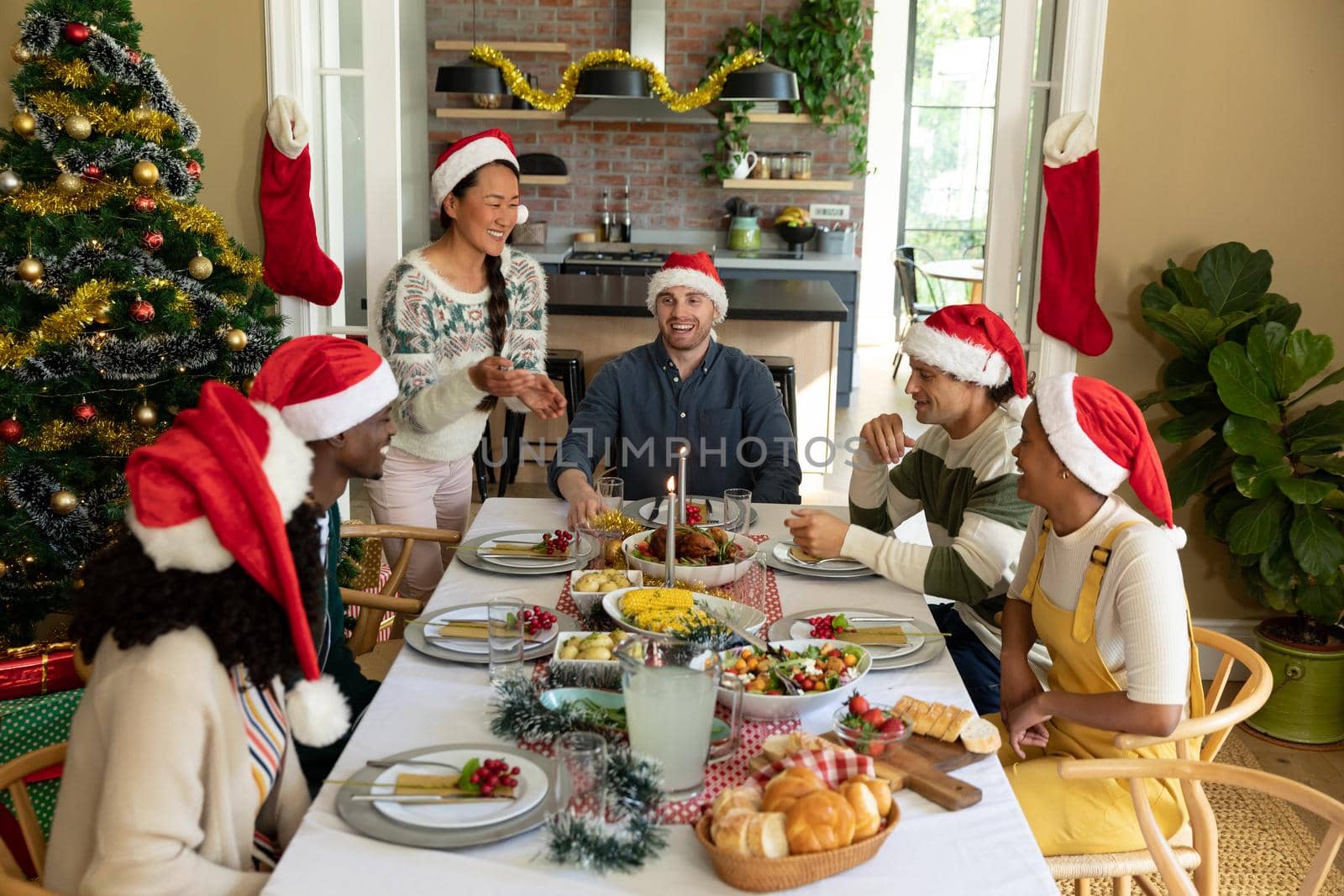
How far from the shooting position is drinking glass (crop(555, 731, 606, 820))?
50.4 inches

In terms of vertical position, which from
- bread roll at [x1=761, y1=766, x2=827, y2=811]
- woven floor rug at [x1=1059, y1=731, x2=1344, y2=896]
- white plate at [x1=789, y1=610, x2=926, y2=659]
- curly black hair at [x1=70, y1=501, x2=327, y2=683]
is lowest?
woven floor rug at [x1=1059, y1=731, x2=1344, y2=896]

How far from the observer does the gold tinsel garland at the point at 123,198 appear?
2.87 m

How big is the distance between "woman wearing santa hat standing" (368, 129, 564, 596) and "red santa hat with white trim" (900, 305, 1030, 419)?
941 millimetres

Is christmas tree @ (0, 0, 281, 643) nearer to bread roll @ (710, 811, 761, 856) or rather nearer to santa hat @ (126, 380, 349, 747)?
santa hat @ (126, 380, 349, 747)

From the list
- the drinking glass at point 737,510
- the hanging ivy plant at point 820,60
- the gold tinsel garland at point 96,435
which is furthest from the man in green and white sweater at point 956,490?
the hanging ivy plant at point 820,60

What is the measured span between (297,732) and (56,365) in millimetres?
1897

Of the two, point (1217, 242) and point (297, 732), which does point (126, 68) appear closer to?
point (297, 732)

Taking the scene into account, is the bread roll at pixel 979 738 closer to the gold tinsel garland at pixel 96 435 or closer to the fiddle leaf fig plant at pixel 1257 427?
the fiddle leaf fig plant at pixel 1257 427

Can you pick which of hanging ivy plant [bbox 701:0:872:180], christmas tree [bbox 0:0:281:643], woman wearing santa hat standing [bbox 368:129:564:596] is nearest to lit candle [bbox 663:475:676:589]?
woman wearing santa hat standing [bbox 368:129:564:596]

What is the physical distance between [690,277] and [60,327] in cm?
150

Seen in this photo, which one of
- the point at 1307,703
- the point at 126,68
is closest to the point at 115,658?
the point at 126,68

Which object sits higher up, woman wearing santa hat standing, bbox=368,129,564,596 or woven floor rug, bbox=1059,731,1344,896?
woman wearing santa hat standing, bbox=368,129,564,596

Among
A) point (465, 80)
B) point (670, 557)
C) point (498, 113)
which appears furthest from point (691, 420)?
point (498, 113)

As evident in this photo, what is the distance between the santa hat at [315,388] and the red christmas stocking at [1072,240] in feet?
7.38
